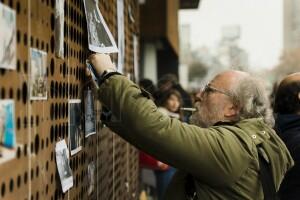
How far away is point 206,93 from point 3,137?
4.29 ft

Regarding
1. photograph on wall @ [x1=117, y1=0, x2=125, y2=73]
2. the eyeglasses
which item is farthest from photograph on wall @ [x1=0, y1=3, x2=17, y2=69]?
photograph on wall @ [x1=117, y1=0, x2=125, y2=73]

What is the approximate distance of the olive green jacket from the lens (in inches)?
70.1

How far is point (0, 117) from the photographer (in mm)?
1108

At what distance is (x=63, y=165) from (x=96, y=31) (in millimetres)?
657

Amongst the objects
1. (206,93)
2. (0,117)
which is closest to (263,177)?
(206,93)

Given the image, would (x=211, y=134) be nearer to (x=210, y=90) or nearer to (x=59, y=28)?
(x=210, y=90)

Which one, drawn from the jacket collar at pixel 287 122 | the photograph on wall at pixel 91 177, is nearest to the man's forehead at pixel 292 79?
the jacket collar at pixel 287 122

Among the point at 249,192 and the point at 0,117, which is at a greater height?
the point at 0,117

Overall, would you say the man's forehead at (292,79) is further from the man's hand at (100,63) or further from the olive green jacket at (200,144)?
the man's hand at (100,63)

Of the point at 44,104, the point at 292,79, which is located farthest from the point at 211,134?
the point at 292,79

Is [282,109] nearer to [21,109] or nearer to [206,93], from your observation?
[206,93]

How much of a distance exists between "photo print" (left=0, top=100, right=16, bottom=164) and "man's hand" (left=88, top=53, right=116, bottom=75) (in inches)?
27.0

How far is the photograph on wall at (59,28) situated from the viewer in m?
1.59

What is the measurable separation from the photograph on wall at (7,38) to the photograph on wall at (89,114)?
0.87 m
